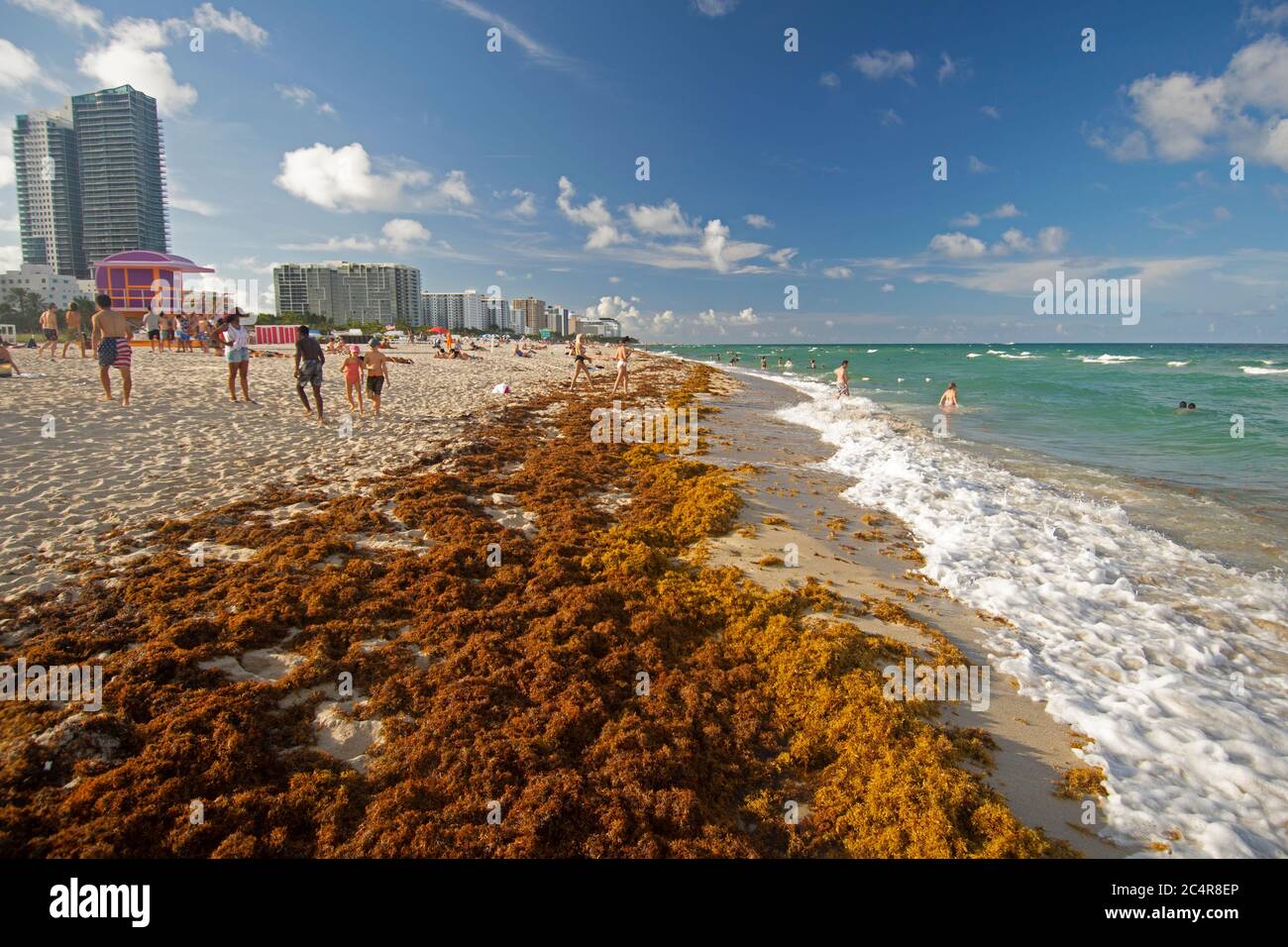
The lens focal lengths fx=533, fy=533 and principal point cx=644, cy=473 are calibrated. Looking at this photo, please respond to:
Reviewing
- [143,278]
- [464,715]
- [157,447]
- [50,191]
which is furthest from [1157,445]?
[50,191]

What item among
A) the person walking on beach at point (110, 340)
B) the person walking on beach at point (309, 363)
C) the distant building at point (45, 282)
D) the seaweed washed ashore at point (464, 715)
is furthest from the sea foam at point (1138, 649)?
the distant building at point (45, 282)

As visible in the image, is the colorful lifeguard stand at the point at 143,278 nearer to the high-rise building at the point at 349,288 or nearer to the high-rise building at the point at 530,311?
the high-rise building at the point at 349,288

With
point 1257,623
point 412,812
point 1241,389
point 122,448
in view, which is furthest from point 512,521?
point 1241,389

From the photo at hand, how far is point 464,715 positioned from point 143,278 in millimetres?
49282

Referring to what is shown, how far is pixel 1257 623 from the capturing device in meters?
5.87

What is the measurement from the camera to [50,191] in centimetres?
11062

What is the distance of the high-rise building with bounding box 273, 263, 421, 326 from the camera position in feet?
455

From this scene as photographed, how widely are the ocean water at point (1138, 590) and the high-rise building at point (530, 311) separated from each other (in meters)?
180

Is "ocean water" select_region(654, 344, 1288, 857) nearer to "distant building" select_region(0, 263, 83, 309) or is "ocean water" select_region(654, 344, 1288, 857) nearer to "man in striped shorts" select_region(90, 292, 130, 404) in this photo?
"man in striped shorts" select_region(90, 292, 130, 404)

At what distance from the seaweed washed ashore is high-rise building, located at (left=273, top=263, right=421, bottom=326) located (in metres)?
149

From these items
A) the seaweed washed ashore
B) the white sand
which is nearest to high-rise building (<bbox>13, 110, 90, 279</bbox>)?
the white sand

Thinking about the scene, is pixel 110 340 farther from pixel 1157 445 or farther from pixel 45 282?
pixel 45 282
